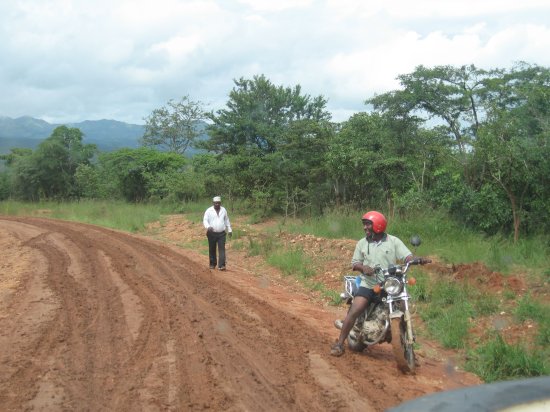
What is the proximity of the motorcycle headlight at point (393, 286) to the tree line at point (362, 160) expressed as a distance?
730 cm

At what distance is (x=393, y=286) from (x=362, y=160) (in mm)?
11846

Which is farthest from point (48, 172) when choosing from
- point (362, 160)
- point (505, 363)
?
point (505, 363)

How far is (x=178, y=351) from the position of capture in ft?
21.9

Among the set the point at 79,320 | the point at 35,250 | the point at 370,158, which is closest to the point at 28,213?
the point at 35,250

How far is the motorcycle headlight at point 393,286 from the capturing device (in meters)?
6.34

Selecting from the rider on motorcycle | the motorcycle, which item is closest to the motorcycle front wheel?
the motorcycle

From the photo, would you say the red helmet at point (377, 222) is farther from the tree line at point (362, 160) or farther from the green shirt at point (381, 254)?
the tree line at point (362, 160)

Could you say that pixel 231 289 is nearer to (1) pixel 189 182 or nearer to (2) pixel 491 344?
→ (2) pixel 491 344

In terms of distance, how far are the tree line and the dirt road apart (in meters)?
5.80

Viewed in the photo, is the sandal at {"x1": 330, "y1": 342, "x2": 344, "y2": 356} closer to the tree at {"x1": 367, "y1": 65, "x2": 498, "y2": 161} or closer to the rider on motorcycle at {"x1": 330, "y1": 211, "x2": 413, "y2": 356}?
the rider on motorcycle at {"x1": 330, "y1": 211, "x2": 413, "y2": 356}

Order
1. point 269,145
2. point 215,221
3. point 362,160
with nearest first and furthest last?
point 215,221, point 362,160, point 269,145

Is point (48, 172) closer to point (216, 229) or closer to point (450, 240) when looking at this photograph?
point (216, 229)

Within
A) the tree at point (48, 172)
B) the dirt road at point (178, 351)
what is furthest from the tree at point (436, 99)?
the tree at point (48, 172)

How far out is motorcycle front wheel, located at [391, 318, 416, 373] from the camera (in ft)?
20.1
